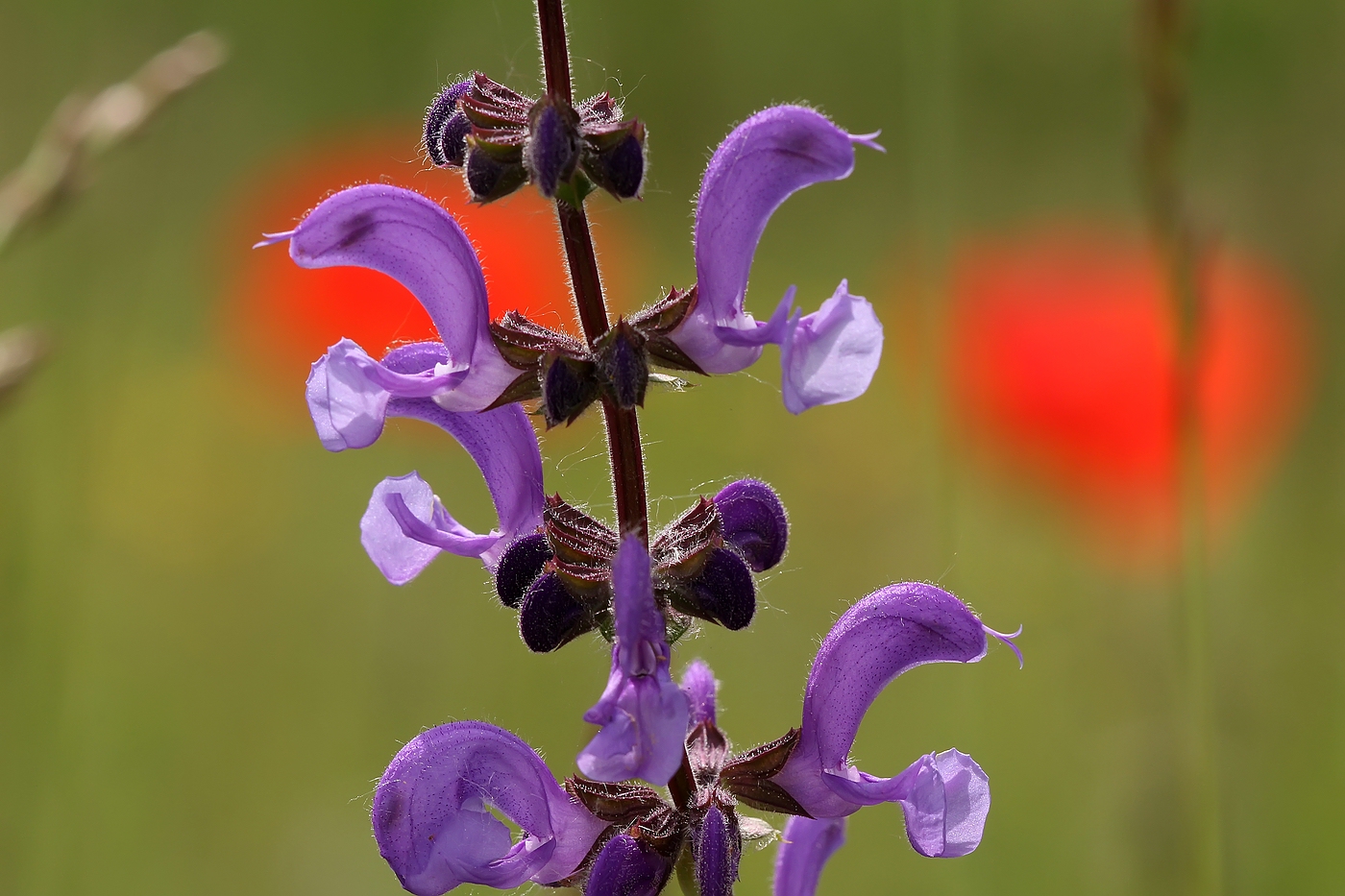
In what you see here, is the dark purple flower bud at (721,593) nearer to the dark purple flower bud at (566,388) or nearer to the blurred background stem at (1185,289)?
the dark purple flower bud at (566,388)

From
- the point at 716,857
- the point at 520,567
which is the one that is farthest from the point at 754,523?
the point at 716,857

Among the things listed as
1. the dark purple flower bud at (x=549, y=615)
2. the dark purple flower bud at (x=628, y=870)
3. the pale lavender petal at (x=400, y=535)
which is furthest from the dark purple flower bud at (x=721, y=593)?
the pale lavender petal at (x=400, y=535)

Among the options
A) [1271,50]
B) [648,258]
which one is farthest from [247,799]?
[1271,50]

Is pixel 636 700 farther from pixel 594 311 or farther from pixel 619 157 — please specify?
pixel 619 157

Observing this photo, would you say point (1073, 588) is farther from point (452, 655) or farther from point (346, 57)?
point (346, 57)

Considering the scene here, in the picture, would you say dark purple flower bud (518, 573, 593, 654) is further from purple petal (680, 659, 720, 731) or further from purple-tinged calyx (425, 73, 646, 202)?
purple-tinged calyx (425, 73, 646, 202)

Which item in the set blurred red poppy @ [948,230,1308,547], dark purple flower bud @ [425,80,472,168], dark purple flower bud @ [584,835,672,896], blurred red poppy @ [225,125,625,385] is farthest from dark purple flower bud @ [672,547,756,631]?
blurred red poppy @ [225,125,625,385]
